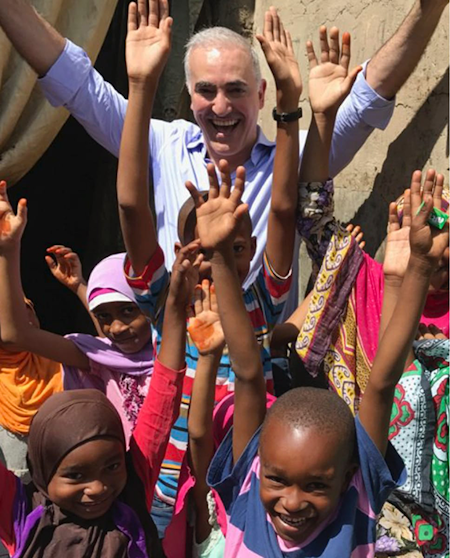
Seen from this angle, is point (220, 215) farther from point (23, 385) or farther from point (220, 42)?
point (23, 385)

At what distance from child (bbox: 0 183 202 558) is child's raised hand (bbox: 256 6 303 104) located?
0.65 m

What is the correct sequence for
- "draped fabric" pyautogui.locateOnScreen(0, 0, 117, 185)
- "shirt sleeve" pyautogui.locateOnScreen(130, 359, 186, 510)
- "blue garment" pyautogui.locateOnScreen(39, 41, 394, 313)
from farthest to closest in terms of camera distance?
"draped fabric" pyautogui.locateOnScreen(0, 0, 117, 185) < "blue garment" pyautogui.locateOnScreen(39, 41, 394, 313) < "shirt sleeve" pyautogui.locateOnScreen(130, 359, 186, 510)

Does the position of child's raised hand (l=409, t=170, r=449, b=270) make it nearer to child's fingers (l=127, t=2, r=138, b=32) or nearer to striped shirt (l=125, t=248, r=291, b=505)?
striped shirt (l=125, t=248, r=291, b=505)

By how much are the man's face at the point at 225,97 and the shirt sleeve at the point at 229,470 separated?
105 cm

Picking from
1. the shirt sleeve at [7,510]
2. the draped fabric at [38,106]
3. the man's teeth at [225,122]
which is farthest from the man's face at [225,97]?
the draped fabric at [38,106]

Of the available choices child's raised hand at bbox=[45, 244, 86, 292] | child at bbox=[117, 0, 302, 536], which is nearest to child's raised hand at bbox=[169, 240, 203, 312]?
child at bbox=[117, 0, 302, 536]

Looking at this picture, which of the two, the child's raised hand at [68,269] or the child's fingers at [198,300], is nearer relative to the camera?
the child's fingers at [198,300]

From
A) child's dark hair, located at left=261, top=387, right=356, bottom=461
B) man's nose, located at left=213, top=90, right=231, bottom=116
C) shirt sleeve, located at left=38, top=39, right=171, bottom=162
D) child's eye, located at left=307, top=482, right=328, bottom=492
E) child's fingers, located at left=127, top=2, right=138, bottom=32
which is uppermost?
child's fingers, located at left=127, top=2, right=138, bottom=32

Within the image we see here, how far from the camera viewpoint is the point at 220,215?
6.82 feet

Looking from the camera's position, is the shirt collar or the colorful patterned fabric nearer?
the colorful patterned fabric

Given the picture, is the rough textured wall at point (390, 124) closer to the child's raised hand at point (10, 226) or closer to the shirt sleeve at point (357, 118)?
the shirt sleeve at point (357, 118)

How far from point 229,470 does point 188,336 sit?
0.54m

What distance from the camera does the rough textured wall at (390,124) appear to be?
10.1ft

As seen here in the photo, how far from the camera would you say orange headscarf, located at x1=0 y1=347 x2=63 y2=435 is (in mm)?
3057
